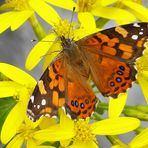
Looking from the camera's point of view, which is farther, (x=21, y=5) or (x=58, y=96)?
(x=21, y=5)

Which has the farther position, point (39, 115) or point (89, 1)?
point (89, 1)

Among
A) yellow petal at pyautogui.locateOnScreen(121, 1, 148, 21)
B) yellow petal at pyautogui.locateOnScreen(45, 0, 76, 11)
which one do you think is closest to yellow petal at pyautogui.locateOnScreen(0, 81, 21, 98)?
yellow petal at pyautogui.locateOnScreen(45, 0, 76, 11)

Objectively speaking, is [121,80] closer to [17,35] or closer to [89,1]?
[89,1]

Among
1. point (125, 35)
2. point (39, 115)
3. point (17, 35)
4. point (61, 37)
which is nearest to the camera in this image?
point (39, 115)

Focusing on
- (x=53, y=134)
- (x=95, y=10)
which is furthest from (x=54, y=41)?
(x=53, y=134)

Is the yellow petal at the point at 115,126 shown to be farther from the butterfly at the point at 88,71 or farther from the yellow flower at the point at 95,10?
the yellow flower at the point at 95,10

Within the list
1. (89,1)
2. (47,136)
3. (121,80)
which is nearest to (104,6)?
(89,1)

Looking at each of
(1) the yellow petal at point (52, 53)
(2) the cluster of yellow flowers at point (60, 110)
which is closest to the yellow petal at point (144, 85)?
(2) the cluster of yellow flowers at point (60, 110)

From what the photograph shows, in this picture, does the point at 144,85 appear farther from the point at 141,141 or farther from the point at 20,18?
the point at 20,18
